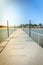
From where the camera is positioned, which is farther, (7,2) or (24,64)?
(7,2)

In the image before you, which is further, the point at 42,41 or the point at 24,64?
the point at 42,41

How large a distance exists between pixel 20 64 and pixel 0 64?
428mm

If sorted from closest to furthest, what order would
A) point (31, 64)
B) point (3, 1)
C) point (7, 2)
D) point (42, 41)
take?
point (31, 64)
point (3, 1)
point (7, 2)
point (42, 41)

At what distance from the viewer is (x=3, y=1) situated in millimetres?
5512

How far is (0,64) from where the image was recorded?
3.27m

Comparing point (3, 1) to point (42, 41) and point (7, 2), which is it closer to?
point (7, 2)

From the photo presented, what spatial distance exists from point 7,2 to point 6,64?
10.7 ft

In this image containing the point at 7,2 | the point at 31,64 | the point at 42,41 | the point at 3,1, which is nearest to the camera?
the point at 31,64

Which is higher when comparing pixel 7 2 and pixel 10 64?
pixel 7 2

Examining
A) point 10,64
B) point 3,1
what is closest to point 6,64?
point 10,64

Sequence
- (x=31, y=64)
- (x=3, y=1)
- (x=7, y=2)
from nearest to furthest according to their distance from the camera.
A: (x=31, y=64), (x=3, y=1), (x=7, y=2)

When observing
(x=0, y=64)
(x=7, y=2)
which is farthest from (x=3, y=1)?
(x=0, y=64)

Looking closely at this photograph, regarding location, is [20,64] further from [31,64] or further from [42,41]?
[42,41]

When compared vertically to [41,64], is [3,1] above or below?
above
